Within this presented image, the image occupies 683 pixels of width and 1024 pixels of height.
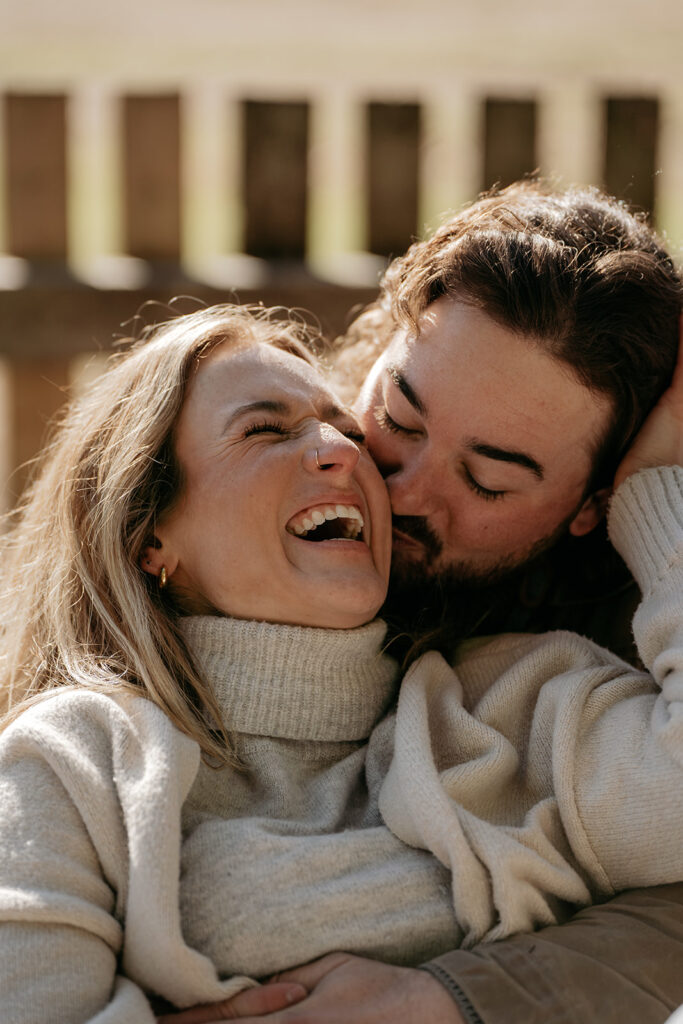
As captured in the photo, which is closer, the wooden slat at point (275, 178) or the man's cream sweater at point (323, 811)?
the man's cream sweater at point (323, 811)

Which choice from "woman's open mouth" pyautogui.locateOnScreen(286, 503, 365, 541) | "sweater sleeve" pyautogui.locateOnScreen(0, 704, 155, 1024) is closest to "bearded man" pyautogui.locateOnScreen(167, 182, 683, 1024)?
"woman's open mouth" pyautogui.locateOnScreen(286, 503, 365, 541)

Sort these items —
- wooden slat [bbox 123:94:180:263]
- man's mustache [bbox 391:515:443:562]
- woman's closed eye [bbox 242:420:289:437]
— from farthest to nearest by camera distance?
wooden slat [bbox 123:94:180:263], man's mustache [bbox 391:515:443:562], woman's closed eye [bbox 242:420:289:437]

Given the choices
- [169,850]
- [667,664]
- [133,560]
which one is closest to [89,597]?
[133,560]

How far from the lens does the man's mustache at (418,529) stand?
2.68 m

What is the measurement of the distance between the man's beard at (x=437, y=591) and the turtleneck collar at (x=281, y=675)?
238 millimetres

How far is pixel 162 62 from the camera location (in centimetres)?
1066

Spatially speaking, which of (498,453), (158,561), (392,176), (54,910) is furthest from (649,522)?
(392,176)

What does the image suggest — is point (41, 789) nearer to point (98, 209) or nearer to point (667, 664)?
point (667, 664)

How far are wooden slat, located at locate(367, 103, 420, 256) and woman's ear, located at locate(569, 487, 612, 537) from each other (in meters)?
2.02

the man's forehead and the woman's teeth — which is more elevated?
the man's forehead

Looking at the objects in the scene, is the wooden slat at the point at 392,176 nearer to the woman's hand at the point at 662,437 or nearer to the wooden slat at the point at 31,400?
the wooden slat at the point at 31,400

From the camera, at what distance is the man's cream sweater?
1956 mm

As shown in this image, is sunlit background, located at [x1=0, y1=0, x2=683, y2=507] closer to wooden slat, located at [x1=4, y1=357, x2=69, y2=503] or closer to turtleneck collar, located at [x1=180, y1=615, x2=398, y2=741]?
wooden slat, located at [x1=4, y1=357, x2=69, y2=503]

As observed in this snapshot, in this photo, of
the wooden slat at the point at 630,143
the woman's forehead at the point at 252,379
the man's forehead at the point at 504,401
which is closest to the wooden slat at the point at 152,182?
the wooden slat at the point at 630,143
